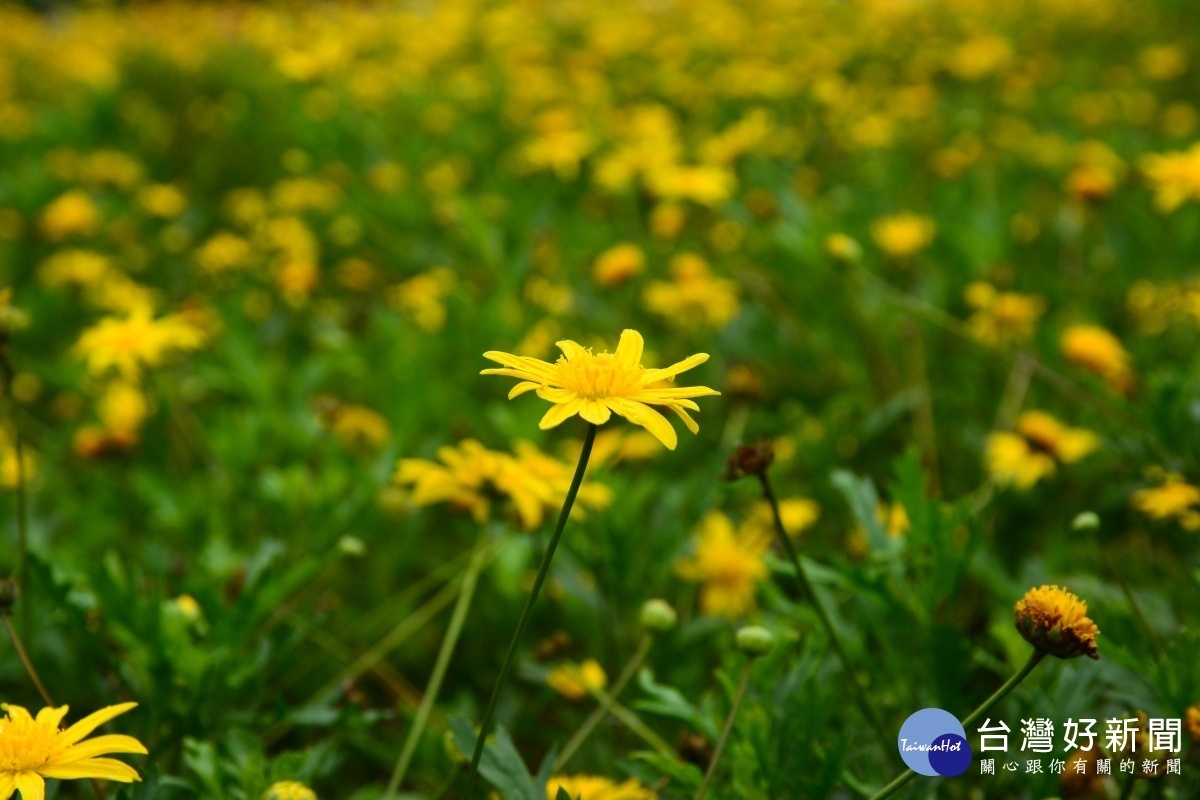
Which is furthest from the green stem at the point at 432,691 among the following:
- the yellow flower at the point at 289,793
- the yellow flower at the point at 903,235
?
the yellow flower at the point at 903,235

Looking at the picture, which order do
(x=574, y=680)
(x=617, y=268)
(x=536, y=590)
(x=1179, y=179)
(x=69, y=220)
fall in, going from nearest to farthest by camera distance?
1. (x=536, y=590)
2. (x=574, y=680)
3. (x=1179, y=179)
4. (x=617, y=268)
5. (x=69, y=220)

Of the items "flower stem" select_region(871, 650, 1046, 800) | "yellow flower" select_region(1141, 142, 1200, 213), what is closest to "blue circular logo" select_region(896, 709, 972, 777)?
"flower stem" select_region(871, 650, 1046, 800)

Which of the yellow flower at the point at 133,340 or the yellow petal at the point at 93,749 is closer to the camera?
the yellow petal at the point at 93,749

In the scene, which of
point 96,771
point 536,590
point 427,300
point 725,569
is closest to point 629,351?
point 536,590

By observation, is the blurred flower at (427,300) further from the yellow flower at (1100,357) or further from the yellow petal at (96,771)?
the yellow petal at (96,771)

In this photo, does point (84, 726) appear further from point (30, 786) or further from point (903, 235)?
point (903, 235)

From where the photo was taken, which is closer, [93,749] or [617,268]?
[93,749]

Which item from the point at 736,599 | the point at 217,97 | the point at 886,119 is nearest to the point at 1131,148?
the point at 886,119
